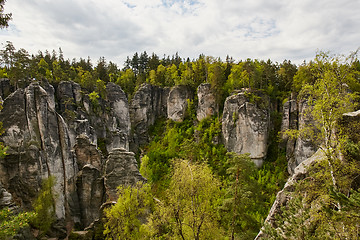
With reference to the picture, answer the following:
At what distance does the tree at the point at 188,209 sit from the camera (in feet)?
34.8

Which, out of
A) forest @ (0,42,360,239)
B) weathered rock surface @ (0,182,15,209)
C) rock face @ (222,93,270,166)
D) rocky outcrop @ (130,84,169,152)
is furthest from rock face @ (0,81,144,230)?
rocky outcrop @ (130,84,169,152)

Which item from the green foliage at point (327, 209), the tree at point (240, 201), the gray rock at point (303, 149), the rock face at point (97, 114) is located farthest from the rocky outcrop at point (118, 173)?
the gray rock at point (303, 149)

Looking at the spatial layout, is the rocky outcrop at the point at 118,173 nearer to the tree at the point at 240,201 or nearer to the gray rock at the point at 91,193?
the gray rock at the point at 91,193

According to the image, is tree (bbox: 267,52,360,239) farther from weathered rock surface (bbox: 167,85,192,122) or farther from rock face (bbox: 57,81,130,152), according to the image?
weathered rock surface (bbox: 167,85,192,122)

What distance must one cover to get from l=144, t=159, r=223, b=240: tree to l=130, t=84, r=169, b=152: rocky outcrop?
3308 cm

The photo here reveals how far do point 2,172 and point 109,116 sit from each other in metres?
22.3

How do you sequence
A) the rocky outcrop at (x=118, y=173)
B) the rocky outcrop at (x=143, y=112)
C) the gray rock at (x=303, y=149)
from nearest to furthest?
the rocky outcrop at (x=118, y=173), the gray rock at (x=303, y=149), the rocky outcrop at (x=143, y=112)

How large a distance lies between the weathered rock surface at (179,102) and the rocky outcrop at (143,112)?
628 centimetres

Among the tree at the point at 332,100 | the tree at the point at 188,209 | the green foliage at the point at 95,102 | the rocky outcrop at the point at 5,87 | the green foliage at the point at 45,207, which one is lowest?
the green foliage at the point at 45,207

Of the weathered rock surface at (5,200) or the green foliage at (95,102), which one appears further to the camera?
the green foliage at (95,102)

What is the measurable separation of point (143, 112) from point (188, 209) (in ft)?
125

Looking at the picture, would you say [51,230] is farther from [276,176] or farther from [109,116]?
[276,176]

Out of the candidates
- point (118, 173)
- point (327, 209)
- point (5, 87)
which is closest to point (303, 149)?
point (118, 173)

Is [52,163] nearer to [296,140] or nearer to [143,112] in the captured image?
[143,112]
